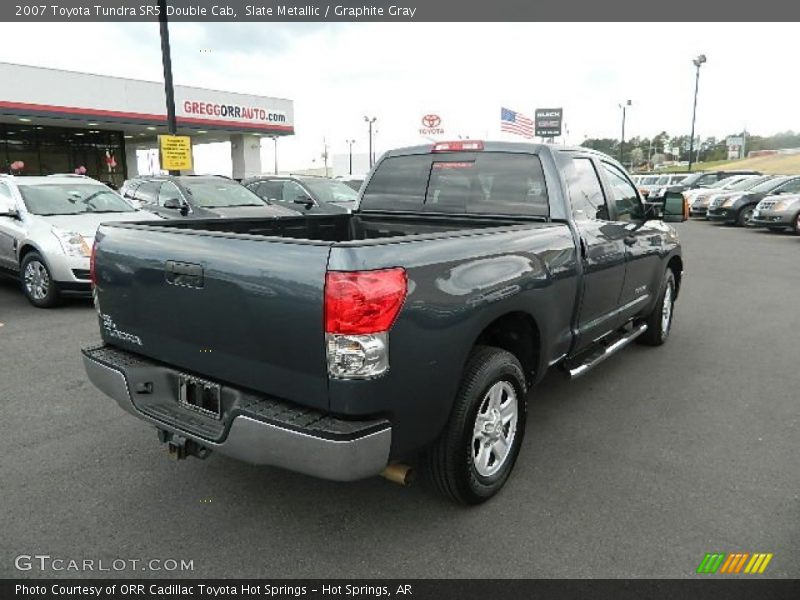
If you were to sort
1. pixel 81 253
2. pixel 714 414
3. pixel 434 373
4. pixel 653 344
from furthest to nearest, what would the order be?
pixel 81 253
pixel 653 344
pixel 714 414
pixel 434 373

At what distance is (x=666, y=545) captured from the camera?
→ 2705 millimetres

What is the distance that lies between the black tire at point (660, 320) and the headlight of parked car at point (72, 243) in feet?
20.9

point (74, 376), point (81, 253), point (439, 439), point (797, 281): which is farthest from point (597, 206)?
point (797, 281)

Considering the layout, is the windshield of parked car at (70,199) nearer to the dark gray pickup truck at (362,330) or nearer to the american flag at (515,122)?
the dark gray pickup truck at (362,330)

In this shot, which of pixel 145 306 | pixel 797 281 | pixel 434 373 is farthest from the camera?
pixel 797 281

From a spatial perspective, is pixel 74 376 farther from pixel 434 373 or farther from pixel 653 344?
pixel 653 344

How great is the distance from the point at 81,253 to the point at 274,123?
27.1 m

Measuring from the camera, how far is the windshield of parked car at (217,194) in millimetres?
10930

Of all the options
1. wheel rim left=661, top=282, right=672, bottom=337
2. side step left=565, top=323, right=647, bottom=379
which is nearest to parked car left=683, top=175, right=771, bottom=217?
wheel rim left=661, top=282, right=672, bottom=337

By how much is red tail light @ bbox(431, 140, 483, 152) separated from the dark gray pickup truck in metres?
0.08

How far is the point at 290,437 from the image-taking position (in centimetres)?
229

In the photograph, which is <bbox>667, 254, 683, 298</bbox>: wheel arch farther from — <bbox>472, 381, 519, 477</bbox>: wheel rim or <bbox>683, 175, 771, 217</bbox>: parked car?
<bbox>683, 175, 771, 217</bbox>: parked car

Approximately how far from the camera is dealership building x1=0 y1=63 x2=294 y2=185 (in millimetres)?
23219

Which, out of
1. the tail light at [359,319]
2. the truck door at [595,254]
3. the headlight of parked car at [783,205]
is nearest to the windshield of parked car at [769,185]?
the headlight of parked car at [783,205]
